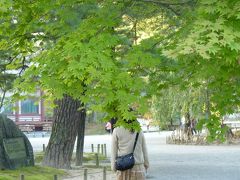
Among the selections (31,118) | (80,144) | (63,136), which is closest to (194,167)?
(80,144)

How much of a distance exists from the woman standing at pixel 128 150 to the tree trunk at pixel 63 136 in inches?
372

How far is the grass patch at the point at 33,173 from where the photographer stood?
13.9 metres

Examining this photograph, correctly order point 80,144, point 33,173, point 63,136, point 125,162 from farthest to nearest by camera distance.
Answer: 1. point 80,144
2. point 63,136
3. point 33,173
4. point 125,162

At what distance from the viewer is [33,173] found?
1510 centimetres

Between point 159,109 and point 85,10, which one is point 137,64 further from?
point 159,109

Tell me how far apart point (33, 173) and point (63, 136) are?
8.02ft

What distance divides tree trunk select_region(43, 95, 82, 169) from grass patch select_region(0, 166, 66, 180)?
95cm

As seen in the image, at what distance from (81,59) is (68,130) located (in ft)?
39.7

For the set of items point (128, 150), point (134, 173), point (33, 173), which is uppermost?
point (128, 150)

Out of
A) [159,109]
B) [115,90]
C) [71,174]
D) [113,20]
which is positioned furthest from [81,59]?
[159,109]

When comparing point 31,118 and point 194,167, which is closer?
point 194,167

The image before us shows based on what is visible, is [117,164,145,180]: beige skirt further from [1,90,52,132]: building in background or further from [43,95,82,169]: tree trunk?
[1,90,52,132]: building in background

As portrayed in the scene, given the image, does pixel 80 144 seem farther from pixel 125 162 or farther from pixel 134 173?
pixel 125 162

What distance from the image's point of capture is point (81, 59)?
5480mm
